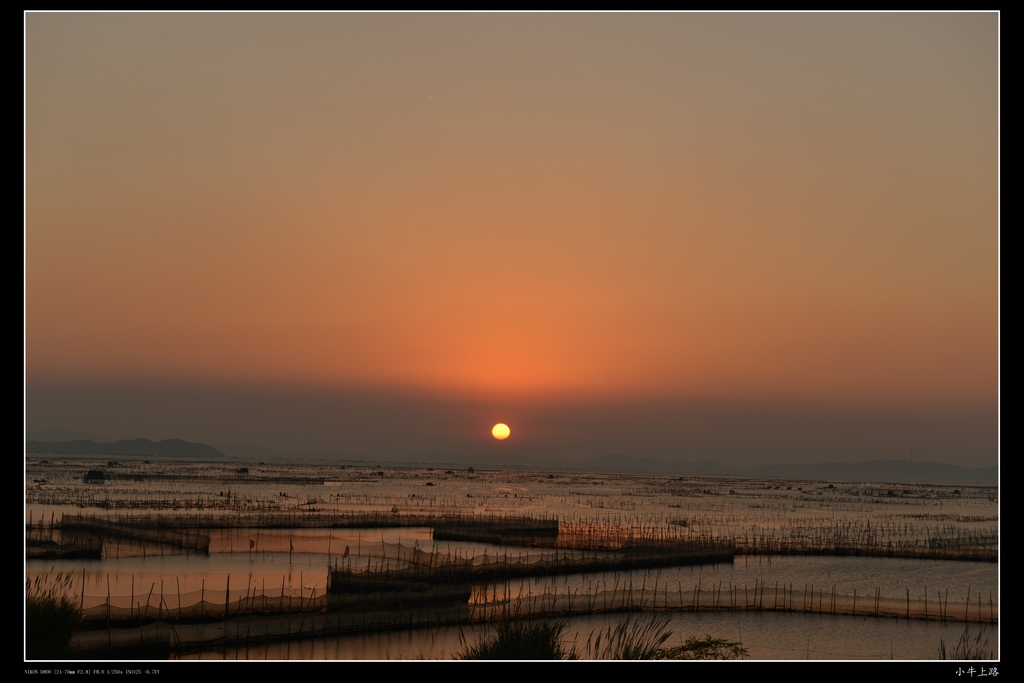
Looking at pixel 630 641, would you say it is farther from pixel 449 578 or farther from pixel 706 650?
pixel 449 578

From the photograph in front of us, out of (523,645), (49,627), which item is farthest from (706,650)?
(49,627)

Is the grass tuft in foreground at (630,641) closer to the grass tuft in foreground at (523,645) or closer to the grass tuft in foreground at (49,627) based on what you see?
the grass tuft in foreground at (523,645)

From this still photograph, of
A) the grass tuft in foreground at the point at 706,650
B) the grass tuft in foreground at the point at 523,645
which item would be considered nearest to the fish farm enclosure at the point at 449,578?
the grass tuft in foreground at the point at 706,650

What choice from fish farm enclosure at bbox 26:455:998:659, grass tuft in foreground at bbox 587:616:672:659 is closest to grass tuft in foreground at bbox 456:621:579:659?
grass tuft in foreground at bbox 587:616:672:659

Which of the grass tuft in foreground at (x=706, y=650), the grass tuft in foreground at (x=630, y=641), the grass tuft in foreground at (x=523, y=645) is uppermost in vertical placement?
the grass tuft in foreground at (x=523, y=645)

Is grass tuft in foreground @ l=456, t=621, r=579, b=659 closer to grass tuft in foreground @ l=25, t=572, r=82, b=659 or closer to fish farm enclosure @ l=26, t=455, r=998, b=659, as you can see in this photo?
fish farm enclosure @ l=26, t=455, r=998, b=659

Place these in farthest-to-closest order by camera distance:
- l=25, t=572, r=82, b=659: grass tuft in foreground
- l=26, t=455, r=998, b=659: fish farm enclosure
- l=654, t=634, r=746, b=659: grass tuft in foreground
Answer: l=654, t=634, r=746, b=659: grass tuft in foreground → l=26, t=455, r=998, b=659: fish farm enclosure → l=25, t=572, r=82, b=659: grass tuft in foreground

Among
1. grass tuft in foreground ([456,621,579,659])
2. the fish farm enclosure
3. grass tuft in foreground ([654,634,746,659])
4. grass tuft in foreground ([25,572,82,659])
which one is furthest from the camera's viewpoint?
grass tuft in foreground ([654,634,746,659])

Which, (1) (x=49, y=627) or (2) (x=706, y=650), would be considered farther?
(2) (x=706, y=650)

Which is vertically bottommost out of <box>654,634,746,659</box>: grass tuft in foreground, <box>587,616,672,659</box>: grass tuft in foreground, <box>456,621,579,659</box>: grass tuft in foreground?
<box>654,634,746,659</box>: grass tuft in foreground

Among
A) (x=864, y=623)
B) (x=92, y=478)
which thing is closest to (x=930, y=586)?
Result: (x=864, y=623)

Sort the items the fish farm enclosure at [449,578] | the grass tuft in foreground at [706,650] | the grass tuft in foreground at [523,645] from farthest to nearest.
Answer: the grass tuft in foreground at [706,650]
the fish farm enclosure at [449,578]
the grass tuft in foreground at [523,645]

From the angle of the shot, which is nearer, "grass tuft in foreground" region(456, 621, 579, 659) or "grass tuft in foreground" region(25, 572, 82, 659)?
"grass tuft in foreground" region(456, 621, 579, 659)

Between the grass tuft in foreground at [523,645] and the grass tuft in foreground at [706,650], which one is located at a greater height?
the grass tuft in foreground at [523,645]
